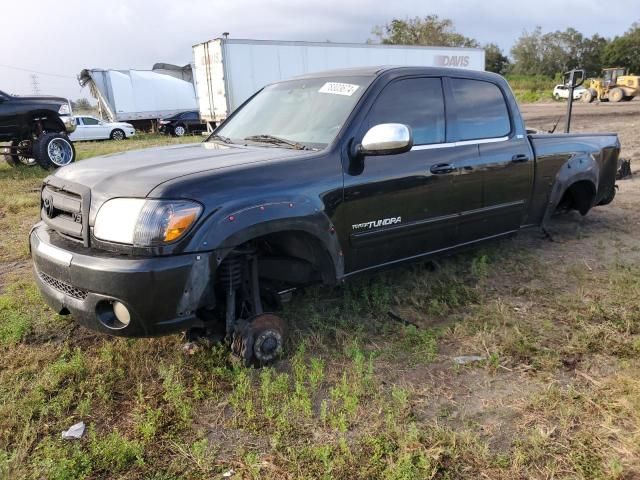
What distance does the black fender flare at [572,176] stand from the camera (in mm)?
4754

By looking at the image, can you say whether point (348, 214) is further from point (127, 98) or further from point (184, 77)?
point (184, 77)

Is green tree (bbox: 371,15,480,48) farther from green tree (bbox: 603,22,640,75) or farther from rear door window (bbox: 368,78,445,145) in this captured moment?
rear door window (bbox: 368,78,445,145)

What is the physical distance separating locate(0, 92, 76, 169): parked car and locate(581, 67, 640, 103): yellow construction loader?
3246 cm

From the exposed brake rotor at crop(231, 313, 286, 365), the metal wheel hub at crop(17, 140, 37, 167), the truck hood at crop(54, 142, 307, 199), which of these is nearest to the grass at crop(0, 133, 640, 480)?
the exposed brake rotor at crop(231, 313, 286, 365)

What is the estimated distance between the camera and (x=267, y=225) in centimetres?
282

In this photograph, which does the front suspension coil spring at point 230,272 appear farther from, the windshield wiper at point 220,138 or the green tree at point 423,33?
the green tree at point 423,33

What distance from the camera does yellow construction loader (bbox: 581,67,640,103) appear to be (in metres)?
32.0

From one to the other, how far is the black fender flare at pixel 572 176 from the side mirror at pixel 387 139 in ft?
7.37

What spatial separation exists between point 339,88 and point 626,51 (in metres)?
72.2

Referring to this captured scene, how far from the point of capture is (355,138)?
3283 millimetres

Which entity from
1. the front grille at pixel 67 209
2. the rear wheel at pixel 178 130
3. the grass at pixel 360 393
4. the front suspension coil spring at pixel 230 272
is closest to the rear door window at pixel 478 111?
the grass at pixel 360 393

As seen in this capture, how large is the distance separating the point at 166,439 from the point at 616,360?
8.29ft

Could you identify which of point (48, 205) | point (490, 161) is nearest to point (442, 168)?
point (490, 161)

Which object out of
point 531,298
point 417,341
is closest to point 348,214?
point 417,341
